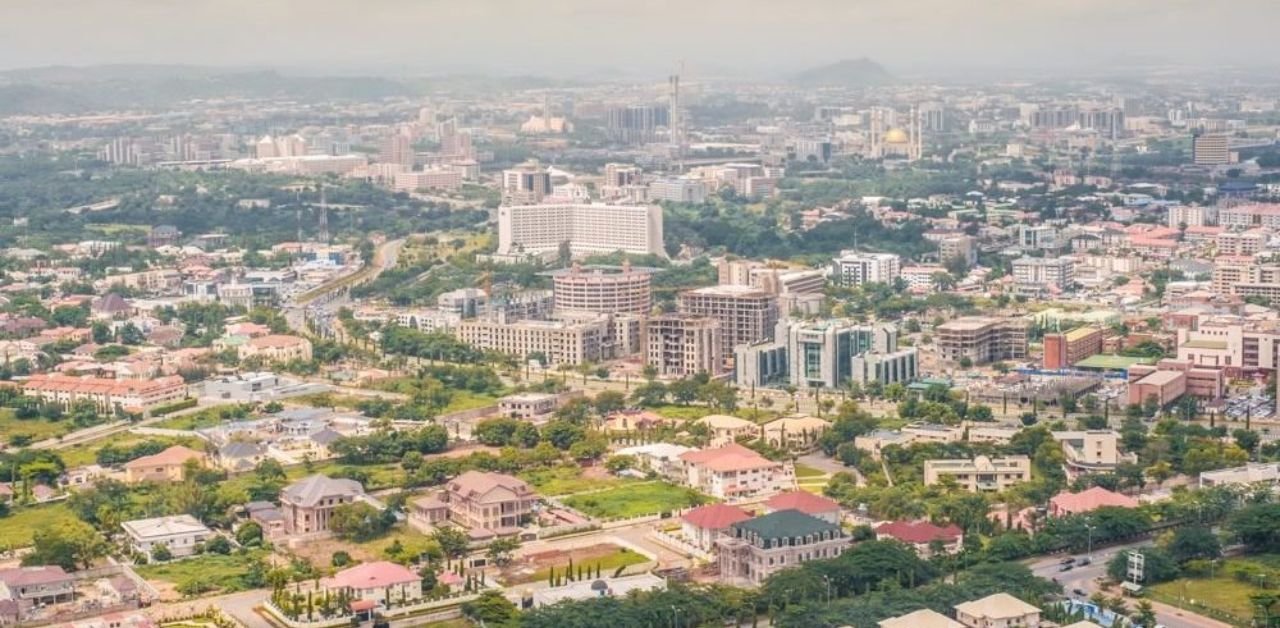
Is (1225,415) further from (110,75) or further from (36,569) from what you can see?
(110,75)

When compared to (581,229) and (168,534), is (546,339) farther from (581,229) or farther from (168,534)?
(581,229)

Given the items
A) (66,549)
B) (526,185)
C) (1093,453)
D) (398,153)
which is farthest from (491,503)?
(398,153)

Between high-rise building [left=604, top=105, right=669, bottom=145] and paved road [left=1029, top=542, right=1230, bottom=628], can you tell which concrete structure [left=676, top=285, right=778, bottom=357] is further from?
high-rise building [left=604, top=105, right=669, bottom=145]

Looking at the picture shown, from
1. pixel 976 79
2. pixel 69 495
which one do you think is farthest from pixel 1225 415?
pixel 976 79

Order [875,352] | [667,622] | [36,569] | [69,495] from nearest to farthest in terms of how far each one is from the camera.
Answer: [667,622] < [36,569] < [69,495] < [875,352]

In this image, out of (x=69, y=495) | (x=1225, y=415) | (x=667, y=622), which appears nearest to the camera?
(x=667, y=622)
